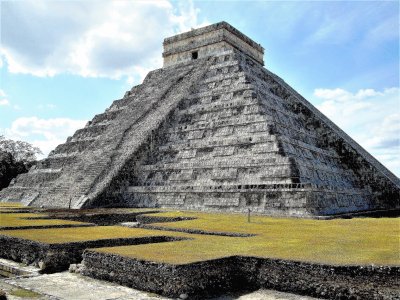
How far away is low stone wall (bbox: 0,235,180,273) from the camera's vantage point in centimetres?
1054

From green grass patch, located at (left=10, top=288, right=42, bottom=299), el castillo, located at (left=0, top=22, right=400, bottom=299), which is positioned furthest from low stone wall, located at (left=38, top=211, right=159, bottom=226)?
green grass patch, located at (left=10, top=288, right=42, bottom=299)

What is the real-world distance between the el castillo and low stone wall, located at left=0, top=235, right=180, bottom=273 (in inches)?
1.3

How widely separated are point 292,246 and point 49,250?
5976 millimetres

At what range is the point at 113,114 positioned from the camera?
33844 mm

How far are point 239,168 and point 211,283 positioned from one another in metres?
12.9

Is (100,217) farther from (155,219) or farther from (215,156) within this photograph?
(215,156)

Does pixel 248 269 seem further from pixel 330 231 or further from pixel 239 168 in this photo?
pixel 239 168

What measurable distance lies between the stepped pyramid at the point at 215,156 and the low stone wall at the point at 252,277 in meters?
9.44

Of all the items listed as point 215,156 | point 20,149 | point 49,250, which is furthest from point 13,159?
point 49,250

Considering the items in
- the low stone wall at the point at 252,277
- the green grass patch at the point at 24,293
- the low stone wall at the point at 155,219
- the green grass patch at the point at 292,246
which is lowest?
the green grass patch at the point at 24,293

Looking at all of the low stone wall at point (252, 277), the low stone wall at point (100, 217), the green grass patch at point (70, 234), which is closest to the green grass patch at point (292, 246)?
the low stone wall at point (252, 277)

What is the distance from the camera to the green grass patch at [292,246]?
8.57m

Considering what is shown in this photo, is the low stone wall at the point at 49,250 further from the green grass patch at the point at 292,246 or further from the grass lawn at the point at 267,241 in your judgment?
the green grass patch at the point at 292,246

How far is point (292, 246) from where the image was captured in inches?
392
